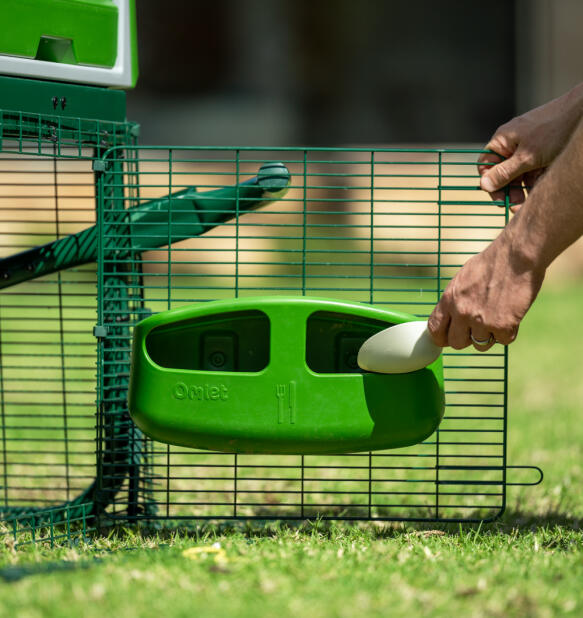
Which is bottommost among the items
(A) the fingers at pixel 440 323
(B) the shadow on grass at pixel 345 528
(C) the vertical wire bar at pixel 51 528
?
(B) the shadow on grass at pixel 345 528

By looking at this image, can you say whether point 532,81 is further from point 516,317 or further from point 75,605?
point 75,605

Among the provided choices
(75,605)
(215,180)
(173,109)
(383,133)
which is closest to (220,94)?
(173,109)

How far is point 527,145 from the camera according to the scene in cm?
217

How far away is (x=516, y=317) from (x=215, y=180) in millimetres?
6866

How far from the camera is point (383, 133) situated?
42.0ft

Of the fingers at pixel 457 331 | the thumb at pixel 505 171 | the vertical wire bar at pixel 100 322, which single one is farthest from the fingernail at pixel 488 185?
the vertical wire bar at pixel 100 322

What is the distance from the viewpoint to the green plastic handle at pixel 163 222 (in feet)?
7.56

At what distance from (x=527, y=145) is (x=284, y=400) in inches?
33.6

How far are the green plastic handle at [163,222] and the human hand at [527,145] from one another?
0.52 m

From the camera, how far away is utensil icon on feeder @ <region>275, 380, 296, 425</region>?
2.10 meters

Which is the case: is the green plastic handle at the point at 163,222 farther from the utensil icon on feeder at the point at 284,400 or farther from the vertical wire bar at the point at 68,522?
the vertical wire bar at the point at 68,522

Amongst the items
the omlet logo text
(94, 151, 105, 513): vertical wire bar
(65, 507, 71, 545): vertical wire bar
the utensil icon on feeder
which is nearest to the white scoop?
the utensil icon on feeder

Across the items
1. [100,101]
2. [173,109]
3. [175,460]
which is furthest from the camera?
[173,109]

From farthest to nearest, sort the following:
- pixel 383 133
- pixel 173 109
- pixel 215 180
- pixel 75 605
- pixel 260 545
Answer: pixel 383 133 < pixel 173 109 < pixel 215 180 < pixel 260 545 < pixel 75 605
